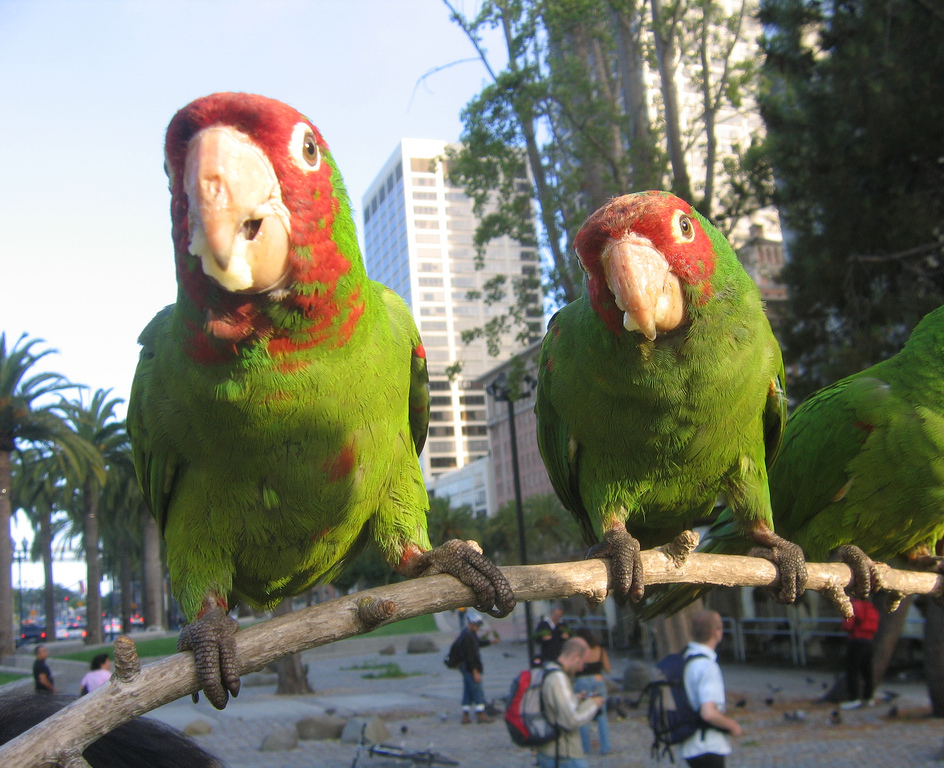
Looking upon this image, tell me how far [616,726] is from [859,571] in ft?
36.0

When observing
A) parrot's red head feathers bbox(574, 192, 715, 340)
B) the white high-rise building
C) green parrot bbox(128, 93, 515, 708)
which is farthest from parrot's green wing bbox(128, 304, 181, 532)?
parrot's red head feathers bbox(574, 192, 715, 340)

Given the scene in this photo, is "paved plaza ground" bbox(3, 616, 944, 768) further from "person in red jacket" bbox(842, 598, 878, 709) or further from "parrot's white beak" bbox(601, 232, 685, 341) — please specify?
"parrot's white beak" bbox(601, 232, 685, 341)

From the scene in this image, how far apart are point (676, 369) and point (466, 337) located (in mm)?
11043

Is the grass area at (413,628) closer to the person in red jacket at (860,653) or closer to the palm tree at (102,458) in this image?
the palm tree at (102,458)

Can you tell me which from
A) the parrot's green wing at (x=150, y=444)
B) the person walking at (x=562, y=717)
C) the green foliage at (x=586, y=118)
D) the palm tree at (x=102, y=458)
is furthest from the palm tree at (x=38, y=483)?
the parrot's green wing at (x=150, y=444)

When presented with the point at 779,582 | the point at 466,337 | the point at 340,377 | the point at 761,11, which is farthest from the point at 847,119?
the point at 340,377

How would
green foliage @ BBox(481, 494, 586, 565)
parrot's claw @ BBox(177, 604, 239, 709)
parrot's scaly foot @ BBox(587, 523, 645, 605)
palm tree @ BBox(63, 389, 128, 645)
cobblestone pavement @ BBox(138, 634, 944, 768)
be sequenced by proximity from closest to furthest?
1. parrot's claw @ BBox(177, 604, 239, 709)
2. parrot's scaly foot @ BBox(587, 523, 645, 605)
3. cobblestone pavement @ BBox(138, 634, 944, 768)
4. palm tree @ BBox(63, 389, 128, 645)
5. green foliage @ BBox(481, 494, 586, 565)

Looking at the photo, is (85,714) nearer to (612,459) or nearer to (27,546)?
(612,459)

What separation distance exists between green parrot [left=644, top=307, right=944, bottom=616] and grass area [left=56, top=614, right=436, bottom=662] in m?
16.2

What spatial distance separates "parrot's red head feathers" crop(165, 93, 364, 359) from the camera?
185 centimetres

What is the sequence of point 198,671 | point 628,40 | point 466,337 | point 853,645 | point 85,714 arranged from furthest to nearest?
point 466,337 → point 628,40 → point 853,645 → point 198,671 → point 85,714

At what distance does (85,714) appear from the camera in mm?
1735

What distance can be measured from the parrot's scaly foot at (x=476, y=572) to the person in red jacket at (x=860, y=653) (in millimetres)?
10516

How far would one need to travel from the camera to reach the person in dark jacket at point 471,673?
42.2ft
